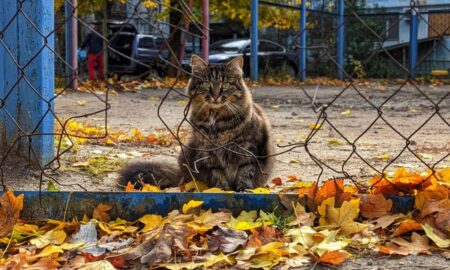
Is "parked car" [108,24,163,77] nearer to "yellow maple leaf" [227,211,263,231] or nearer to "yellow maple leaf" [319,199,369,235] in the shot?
"yellow maple leaf" [227,211,263,231]

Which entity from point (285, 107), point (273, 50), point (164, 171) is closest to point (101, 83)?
point (285, 107)

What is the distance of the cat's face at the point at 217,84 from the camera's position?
367 cm

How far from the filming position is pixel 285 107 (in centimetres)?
1048

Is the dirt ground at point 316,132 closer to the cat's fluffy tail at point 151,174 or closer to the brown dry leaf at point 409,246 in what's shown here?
the cat's fluffy tail at point 151,174

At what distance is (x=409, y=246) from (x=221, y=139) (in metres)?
1.63

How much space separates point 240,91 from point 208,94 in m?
0.23

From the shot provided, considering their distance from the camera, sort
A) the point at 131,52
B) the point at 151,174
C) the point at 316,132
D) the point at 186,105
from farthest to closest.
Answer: the point at 131,52 → the point at 316,132 → the point at 186,105 → the point at 151,174

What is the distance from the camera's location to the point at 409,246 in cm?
223

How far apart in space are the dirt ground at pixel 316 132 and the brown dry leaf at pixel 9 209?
1.26 ft

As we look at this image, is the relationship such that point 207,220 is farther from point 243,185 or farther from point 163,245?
point 243,185

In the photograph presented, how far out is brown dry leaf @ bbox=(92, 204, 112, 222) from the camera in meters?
2.59

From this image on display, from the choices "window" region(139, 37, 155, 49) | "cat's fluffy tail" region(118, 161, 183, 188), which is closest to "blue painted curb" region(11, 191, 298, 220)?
"cat's fluffy tail" region(118, 161, 183, 188)

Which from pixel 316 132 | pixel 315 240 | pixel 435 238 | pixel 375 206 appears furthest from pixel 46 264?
pixel 316 132

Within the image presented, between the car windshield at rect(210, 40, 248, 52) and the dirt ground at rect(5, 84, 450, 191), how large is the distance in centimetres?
724
